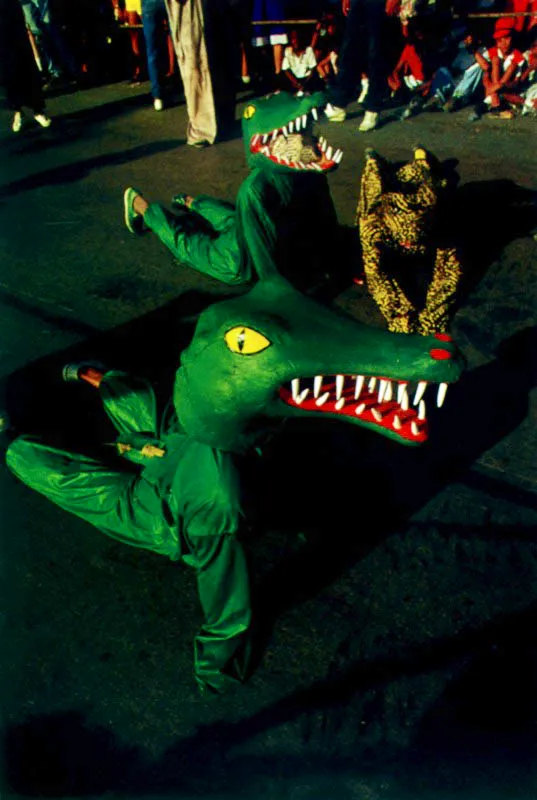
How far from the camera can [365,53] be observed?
741 centimetres

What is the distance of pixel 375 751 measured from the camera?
2.23 m

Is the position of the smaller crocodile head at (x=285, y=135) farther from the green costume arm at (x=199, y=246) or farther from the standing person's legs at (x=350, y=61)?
the standing person's legs at (x=350, y=61)

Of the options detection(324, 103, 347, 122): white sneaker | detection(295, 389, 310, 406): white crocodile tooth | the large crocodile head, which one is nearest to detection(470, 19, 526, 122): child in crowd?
detection(324, 103, 347, 122): white sneaker

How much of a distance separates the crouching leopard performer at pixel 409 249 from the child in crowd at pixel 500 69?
3.89 metres

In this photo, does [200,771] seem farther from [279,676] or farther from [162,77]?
[162,77]

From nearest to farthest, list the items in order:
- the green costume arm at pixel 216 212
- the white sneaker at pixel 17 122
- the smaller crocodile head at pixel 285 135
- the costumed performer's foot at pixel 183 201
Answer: the smaller crocodile head at pixel 285 135
the green costume arm at pixel 216 212
the costumed performer's foot at pixel 183 201
the white sneaker at pixel 17 122

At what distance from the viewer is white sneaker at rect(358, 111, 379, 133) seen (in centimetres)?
680

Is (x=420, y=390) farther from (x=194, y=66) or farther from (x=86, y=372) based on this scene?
(x=194, y=66)

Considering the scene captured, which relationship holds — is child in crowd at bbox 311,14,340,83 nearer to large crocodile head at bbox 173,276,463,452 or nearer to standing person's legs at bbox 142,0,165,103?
standing person's legs at bbox 142,0,165,103

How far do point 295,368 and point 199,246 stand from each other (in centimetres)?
284

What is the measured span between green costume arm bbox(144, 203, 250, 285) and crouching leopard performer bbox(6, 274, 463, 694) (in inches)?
68.8

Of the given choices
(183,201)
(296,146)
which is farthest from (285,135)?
(183,201)

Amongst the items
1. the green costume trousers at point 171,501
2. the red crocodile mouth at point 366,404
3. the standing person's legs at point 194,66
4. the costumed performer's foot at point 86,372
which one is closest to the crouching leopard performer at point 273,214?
the costumed performer's foot at point 86,372

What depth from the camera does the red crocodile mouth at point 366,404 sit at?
1.92 m
